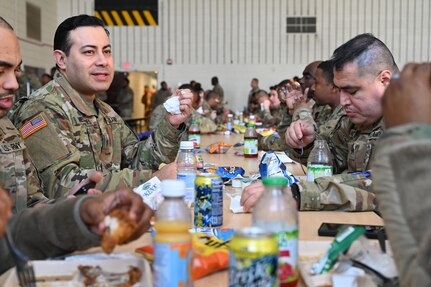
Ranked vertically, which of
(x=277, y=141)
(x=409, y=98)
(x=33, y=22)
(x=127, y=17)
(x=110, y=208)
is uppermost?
(x=127, y=17)

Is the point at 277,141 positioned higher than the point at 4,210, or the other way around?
the point at 4,210

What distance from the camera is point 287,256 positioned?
3.66ft

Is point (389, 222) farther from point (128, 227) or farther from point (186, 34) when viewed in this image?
point (186, 34)

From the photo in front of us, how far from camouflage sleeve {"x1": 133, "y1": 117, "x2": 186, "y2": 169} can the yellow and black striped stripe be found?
35.8ft

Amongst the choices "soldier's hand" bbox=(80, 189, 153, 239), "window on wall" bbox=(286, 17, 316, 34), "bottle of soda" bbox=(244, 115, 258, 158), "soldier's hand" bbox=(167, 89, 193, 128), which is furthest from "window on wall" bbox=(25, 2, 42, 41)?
"soldier's hand" bbox=(80, 189, 153, 239)

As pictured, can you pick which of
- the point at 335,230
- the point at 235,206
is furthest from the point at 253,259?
the point at 235,206

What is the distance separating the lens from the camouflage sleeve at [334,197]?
1.99m

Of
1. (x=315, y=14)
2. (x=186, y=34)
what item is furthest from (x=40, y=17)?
(x=315, y=14)

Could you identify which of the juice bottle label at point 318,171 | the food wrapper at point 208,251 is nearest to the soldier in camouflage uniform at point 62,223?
the food wrapper at point 208,251

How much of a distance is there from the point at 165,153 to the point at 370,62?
1195 mm

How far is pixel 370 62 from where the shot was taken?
100 inches

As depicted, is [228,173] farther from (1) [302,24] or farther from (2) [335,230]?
(1) [302,24]

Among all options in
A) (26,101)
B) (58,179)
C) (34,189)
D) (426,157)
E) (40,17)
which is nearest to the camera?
(426,157)

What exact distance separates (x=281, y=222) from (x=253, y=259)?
224mm
